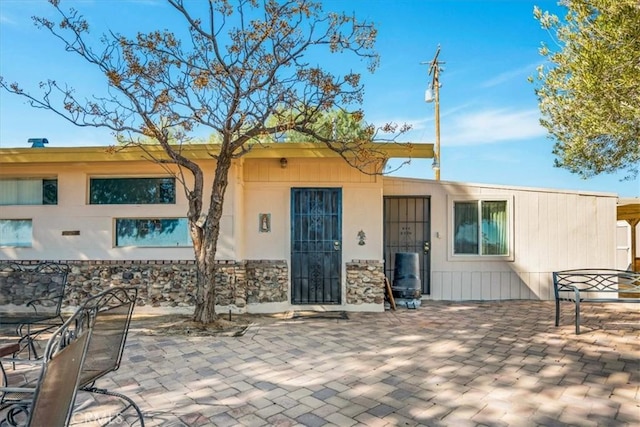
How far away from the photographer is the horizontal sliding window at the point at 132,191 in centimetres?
610

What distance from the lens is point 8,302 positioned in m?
5.65

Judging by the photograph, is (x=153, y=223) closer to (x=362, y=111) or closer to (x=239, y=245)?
(x=239, y=245)

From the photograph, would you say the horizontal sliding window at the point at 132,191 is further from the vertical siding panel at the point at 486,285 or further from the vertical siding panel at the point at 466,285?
the vertical siding panel at the point at 486,285

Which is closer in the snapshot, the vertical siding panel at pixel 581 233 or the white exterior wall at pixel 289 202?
the white exterior wall at pixel 289 202

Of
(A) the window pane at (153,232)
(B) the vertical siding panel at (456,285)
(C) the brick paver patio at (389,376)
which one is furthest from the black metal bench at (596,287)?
(A) the window pane at (153,232)

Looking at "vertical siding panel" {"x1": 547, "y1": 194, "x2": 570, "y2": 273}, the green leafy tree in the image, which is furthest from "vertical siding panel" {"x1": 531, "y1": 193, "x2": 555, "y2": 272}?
the green leafy tree

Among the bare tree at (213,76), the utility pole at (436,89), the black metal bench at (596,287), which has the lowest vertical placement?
the black metal bench at (596,287)

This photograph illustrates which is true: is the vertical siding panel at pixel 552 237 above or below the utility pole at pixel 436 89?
below

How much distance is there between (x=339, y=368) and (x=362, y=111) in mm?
3421

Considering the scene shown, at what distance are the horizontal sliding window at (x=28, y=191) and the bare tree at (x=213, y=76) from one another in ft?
6.01

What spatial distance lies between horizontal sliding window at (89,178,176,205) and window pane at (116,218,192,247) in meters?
0.32

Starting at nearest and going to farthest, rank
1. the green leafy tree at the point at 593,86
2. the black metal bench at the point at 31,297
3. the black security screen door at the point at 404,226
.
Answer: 1. the black metal bench at the point at 31,297
2. the green leafy tree at the point at 593,86
3. the black security screen door at the point at 404,226

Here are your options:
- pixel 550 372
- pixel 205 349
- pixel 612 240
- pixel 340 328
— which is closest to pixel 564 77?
pixel 612 240

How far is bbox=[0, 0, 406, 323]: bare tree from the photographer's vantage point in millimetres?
4770
